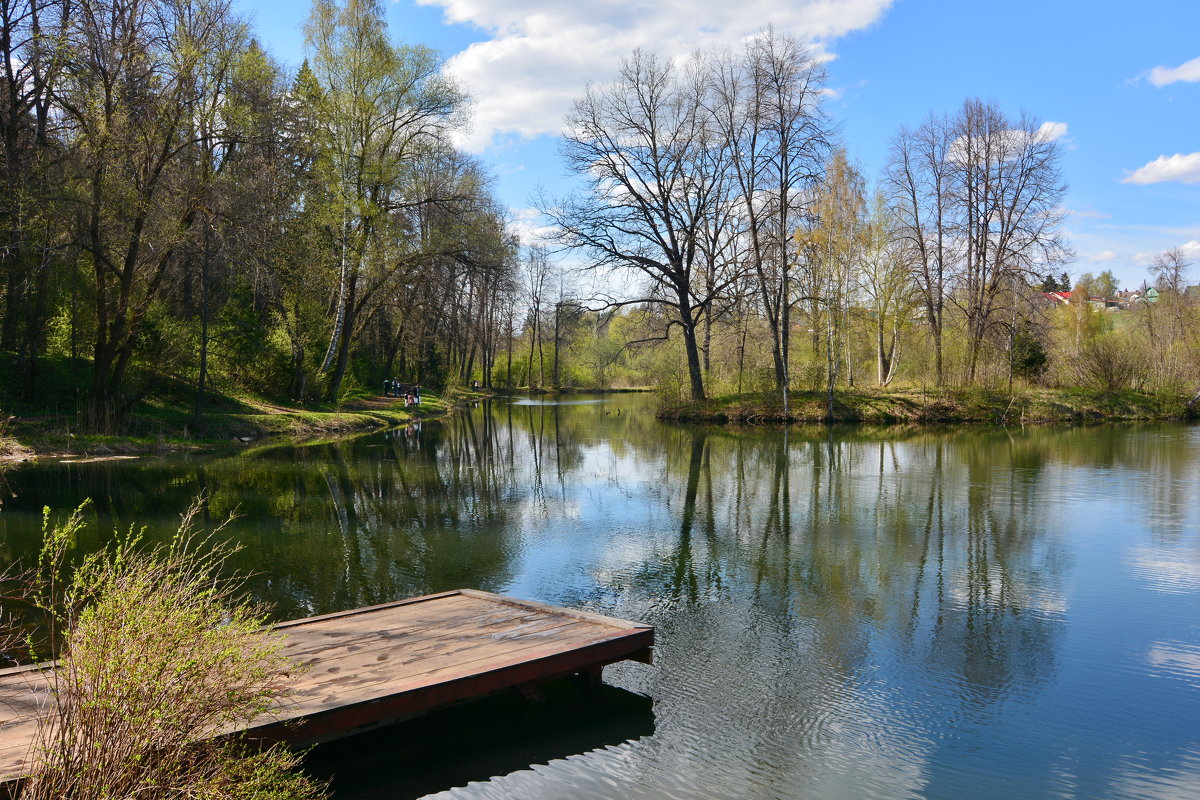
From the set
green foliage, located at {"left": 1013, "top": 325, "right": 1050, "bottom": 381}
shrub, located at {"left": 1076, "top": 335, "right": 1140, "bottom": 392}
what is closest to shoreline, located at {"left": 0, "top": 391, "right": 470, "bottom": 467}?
green foliage, located at {"left": 1013, "top": 325, "right": 1050, "bottom": 381}

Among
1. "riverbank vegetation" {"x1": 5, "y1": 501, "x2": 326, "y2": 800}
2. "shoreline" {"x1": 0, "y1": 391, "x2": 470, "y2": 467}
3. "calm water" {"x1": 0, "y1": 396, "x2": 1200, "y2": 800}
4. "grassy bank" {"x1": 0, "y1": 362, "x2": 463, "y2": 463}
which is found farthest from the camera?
"grassy bank" {"x1": 0, "y1": 362, "x2": 463, "y2": 463}

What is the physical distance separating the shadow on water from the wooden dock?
0.23 meters

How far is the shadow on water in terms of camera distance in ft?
16.0

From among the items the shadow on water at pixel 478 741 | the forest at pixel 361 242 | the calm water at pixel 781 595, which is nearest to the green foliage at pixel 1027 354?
the forest at pixel 361 242

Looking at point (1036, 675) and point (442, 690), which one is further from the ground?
point (442, 690)

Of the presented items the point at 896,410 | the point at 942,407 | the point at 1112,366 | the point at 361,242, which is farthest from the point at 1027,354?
the point at 361,242

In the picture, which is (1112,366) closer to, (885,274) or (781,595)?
(885,274)

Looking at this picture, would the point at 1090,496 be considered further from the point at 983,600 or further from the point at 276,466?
the point at 276,466

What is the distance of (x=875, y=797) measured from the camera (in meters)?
4.61

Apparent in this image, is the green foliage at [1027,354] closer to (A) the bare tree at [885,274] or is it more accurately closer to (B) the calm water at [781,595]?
(A) the bare tree at [885,274]

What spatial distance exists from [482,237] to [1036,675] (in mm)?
25915

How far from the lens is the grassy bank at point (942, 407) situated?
31.2m

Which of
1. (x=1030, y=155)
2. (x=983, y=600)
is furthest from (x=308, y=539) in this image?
(x=1030, y=155)

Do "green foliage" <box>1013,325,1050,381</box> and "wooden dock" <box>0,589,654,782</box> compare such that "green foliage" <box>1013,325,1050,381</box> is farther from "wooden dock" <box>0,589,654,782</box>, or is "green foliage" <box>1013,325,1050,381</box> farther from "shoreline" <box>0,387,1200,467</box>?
"wooden dock" <box>0,589,654,782</box>
